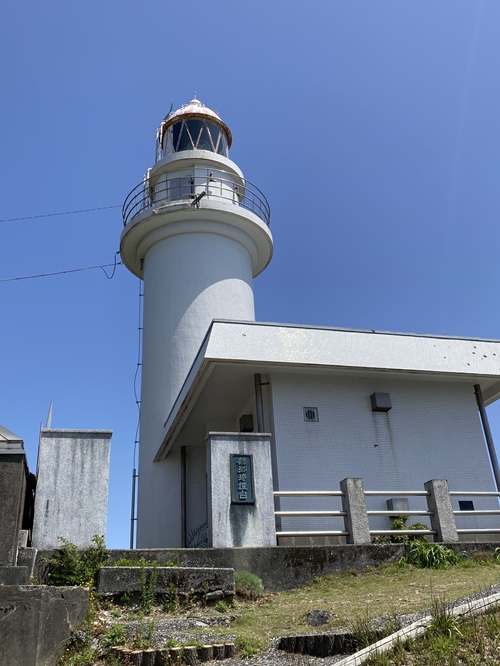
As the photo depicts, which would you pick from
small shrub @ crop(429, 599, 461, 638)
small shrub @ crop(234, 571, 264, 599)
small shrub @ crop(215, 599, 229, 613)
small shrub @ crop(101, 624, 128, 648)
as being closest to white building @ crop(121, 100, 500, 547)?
small shrub @ crop(234, 571, 264, 599)

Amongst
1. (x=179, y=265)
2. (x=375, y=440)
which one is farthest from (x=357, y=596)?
(x=179, y=265)

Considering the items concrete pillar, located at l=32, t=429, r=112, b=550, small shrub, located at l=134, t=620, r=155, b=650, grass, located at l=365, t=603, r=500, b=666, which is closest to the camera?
grass, located at l=365, t=603, r=500, b=666

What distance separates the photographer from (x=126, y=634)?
6.04 meters

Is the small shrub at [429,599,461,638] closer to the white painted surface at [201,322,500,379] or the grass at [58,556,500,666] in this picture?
the grass at [58,556,500,666]

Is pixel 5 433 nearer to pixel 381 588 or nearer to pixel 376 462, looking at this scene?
pixel 381 588

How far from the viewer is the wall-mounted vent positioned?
40.2 ft

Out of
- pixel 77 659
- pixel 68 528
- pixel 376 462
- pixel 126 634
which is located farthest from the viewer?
pixel 376 462

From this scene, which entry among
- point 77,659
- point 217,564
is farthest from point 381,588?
point 77,659

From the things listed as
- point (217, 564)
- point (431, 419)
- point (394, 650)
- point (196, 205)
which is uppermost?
point (196, 205)

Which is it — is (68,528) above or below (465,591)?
above

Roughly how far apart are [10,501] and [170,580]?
2067 millimetres

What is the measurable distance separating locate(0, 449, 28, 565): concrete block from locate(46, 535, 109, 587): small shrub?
48cm

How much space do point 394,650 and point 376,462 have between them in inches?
289

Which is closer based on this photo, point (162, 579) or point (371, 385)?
point (162, 579)
